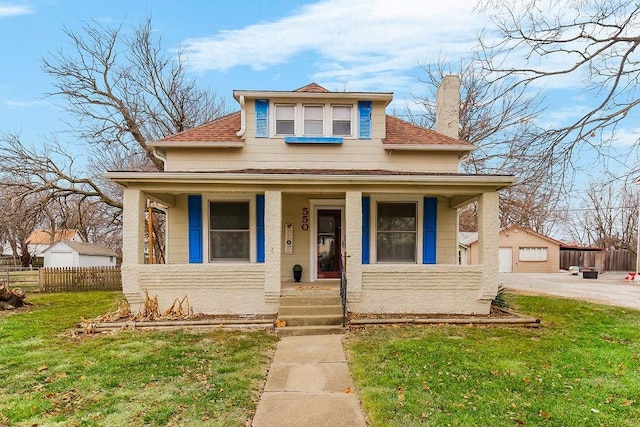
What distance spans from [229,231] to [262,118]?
125 inches

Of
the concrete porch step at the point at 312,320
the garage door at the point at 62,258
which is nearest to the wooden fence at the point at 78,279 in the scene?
the concrete porch step at the point at 312,320

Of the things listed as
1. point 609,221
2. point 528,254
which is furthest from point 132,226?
point 609,221

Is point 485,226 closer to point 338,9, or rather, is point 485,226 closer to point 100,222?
point 338,9

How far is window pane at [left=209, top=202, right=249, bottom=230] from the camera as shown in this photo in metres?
9.56

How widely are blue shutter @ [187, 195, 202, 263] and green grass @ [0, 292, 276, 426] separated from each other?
2557 millimetres

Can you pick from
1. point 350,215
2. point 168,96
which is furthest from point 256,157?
point 168,96

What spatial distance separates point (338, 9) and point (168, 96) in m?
13.3

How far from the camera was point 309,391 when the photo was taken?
180 inches

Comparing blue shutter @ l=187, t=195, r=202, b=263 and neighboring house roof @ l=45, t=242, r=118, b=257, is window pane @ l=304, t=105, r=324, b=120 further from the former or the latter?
neighboring house roof @ l=45, t=242, r=118, b=257

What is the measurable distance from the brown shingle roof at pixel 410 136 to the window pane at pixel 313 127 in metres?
1.77

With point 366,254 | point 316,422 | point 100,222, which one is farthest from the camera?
point 100,222

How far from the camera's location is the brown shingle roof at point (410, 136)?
1031cm

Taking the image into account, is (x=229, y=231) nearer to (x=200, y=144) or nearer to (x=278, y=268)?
(x=278, y=268)

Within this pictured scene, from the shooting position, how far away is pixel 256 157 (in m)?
10.1
